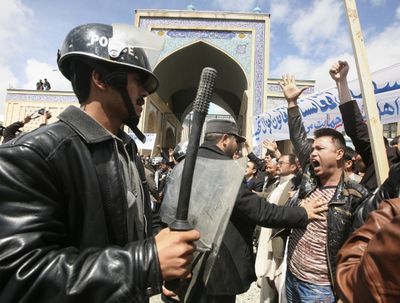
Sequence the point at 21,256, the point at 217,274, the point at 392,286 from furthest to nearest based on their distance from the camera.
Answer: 1. the point at 217,274
2. the point at 21,256
3. the point at 392,286

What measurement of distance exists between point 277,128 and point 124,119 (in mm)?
4869

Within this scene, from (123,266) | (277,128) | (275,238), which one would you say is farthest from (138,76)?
(277,128)

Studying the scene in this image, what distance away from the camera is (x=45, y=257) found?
85 cm

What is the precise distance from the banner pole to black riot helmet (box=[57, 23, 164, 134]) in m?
1.20

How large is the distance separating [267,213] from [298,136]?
0.88 m

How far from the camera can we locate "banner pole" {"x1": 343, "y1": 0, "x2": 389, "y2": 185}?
1692 millimetres

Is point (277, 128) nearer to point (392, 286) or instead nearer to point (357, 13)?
point (357, 13)

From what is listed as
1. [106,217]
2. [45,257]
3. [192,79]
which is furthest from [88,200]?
[192,79]

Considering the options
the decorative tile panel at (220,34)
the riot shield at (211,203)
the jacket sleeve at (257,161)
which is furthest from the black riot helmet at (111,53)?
the decorative tile panel at (220,34)

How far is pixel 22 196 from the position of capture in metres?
0.89

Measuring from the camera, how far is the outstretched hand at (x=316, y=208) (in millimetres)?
2047

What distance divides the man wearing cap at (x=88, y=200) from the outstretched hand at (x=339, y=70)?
4.87 ft

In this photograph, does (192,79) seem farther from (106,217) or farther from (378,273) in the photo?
(378,273)

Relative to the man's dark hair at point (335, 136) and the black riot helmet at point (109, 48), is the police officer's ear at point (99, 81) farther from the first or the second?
the man's dark hair at point (335, 136)
